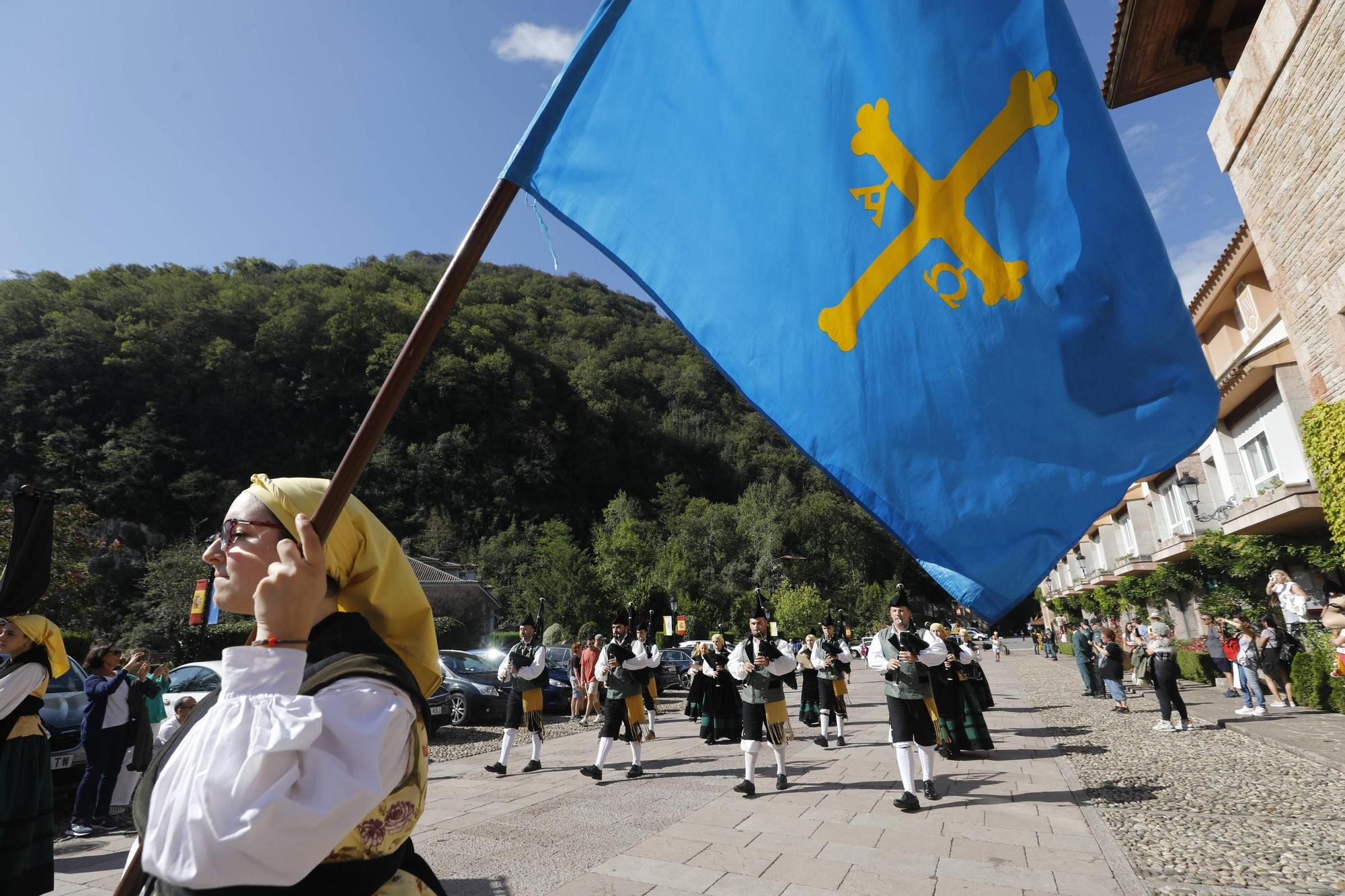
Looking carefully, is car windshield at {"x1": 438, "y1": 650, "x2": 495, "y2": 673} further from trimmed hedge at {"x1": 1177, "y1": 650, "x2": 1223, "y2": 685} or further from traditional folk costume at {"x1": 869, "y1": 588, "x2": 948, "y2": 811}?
trimmed hedge at {"x1": 1177, "y1": 650, "x2": 1223, "y2": 685}

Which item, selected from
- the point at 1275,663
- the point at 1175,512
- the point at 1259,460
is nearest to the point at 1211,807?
the point at 1275,663

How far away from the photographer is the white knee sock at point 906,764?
22.4 ft

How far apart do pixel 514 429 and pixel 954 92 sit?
63.1 m

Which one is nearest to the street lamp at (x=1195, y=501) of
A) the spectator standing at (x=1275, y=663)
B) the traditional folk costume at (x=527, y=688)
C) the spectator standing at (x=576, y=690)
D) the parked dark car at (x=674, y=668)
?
the spectator standing at (x=1275, y=663)

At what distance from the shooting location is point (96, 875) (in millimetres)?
5324

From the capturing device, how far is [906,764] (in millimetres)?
6902

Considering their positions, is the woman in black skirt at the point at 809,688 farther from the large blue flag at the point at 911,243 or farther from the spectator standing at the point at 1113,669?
the large blue flag at the point at 911,243

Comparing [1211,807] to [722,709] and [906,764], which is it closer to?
[906,764]

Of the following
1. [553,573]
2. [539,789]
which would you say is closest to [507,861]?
[539,789]

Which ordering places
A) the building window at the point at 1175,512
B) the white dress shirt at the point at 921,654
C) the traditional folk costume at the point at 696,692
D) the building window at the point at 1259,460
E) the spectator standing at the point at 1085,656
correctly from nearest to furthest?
the white dress shirt at the point at 921,654, the traditional folk costume at the point at 696,692, the spectator standing at the point at 1085,656, the building window at the point at 1259,460, the building window at the point at 1175,512

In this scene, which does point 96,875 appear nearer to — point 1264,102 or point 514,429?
point 1264,102

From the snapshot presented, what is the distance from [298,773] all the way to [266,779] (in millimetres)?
49

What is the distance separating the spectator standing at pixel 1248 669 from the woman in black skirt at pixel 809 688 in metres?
7.79

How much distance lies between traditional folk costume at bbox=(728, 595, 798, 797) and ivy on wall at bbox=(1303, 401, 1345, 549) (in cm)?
761
